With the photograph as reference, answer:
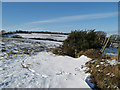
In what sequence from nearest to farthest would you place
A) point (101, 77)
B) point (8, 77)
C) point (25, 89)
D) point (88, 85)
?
point (25, 89) → point (88, 85) → point (101, 77) → point (8, 77)

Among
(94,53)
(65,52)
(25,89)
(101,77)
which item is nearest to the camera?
(25,89)

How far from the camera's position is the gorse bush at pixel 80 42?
8.97 meters

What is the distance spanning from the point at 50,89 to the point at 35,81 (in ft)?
→ 2.87

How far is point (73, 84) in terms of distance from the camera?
376 cm

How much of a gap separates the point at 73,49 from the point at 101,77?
216 inches

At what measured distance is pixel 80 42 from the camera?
29.6 feet

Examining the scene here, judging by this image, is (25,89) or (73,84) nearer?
(25,89)

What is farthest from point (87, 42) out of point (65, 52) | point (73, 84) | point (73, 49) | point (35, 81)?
point (35, 81)

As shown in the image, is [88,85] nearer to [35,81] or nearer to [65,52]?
[35,81]

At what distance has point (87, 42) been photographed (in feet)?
29.1

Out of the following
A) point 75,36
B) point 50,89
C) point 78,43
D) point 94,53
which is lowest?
point 50,89

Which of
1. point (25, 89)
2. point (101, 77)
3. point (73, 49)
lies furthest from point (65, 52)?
point (25, 89)

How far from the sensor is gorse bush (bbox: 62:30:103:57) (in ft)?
29.4

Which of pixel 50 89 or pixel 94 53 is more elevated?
pixel 94 53
